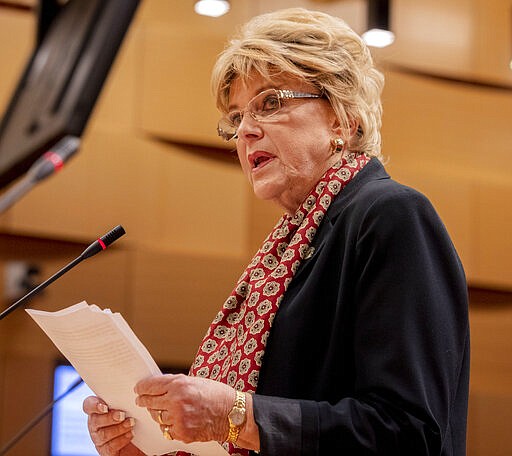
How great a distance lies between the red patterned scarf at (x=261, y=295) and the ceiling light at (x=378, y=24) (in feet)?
8.45

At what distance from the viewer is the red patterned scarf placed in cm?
157

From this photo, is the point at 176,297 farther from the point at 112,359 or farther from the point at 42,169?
the point at 42,169

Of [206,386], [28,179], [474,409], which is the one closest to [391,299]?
[206,386]

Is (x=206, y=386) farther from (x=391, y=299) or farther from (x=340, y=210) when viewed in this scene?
(x=340, y=210)

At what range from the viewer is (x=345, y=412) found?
140cm

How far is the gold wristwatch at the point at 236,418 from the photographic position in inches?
54.7

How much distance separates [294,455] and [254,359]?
0.68 ft

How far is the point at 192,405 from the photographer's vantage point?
1374 mm

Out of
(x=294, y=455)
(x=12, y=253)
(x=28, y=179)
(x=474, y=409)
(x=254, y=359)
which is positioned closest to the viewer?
(x=28, y=179)

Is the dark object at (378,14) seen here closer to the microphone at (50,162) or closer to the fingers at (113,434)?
the fingers at (113,434)

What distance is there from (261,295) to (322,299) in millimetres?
132

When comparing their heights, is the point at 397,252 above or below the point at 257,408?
above

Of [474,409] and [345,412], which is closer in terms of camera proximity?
[345,412]

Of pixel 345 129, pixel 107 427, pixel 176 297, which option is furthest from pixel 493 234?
pixel 107 427
